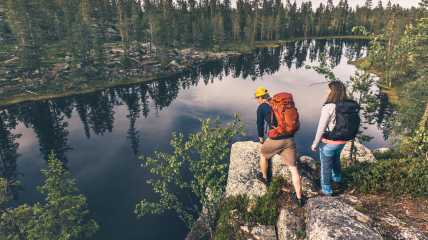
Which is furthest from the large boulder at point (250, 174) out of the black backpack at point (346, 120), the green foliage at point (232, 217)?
the black backpack at point (346, 120)

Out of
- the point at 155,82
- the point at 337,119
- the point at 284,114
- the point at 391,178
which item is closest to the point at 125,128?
the point at 155,82

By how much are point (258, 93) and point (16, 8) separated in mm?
96177

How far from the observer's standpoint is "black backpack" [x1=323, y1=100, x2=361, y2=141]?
9.38 m

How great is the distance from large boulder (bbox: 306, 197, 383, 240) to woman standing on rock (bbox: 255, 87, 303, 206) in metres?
1.08

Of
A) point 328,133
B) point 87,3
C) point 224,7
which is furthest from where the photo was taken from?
point 224,7

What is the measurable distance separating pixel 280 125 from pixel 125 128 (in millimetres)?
48860

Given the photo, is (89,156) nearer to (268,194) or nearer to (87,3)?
(268,194)

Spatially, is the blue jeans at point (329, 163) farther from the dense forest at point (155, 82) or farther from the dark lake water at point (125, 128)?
the dark lake water at point (125, 128)

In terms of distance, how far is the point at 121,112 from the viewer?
6431 centimetres

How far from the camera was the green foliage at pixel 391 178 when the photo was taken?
1110 centimetres

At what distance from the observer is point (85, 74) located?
269 feet

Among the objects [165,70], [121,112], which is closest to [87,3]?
[165,70]

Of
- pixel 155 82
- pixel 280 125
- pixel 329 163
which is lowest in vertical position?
pixel 155 82

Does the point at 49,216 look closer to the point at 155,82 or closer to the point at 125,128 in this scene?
the point at 125,128
